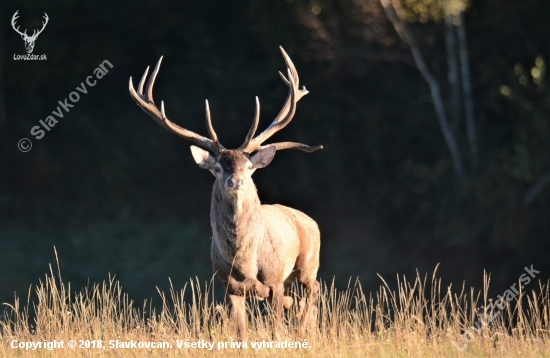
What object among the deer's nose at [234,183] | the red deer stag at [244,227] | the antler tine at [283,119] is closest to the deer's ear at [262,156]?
the red deer stag at [244,227]

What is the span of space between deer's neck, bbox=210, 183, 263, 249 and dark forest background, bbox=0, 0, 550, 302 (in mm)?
10063

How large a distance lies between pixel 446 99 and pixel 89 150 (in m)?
8.33

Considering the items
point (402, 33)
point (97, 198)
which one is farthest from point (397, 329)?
point (97, 198)

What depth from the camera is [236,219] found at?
308 inches

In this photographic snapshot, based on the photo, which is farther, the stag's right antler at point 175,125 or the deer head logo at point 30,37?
the deer head logo at point 30,37

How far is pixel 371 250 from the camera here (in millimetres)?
20344

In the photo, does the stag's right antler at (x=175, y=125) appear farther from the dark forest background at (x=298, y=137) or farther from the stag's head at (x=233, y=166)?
the dark forest background at (x=298, y=137)

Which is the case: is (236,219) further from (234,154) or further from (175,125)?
(175,125)

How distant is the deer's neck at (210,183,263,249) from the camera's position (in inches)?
307

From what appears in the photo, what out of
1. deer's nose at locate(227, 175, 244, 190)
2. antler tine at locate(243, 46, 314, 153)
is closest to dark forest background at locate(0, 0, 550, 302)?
antler tine at locate(243, 46, 314, 153)

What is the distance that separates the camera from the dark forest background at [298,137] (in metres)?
18.3

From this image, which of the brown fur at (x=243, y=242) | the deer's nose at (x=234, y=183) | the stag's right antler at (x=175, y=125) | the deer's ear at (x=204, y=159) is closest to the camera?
the deer's nose at (x=234, y=183)

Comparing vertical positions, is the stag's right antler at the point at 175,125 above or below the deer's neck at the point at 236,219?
above

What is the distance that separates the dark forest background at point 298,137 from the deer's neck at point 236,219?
33.0ft
